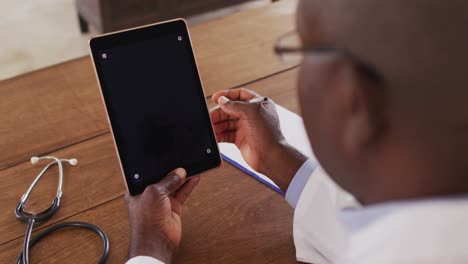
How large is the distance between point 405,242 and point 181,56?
513 mm

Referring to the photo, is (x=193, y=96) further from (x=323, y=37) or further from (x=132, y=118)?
(x=323, y=37)

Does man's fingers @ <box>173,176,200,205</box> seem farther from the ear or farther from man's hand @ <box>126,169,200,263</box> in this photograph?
the ear

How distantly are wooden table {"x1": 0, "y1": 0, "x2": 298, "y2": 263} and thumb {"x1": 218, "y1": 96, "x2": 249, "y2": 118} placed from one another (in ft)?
0.35

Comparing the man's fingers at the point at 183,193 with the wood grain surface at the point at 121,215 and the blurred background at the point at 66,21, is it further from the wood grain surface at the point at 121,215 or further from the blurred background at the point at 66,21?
the blurred background at the point at 66,21

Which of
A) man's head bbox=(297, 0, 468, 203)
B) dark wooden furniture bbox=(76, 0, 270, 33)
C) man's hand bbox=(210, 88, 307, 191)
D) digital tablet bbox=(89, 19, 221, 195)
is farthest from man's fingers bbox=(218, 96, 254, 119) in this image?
dark wooden furniture bbox=(76, 0, 270, 33)

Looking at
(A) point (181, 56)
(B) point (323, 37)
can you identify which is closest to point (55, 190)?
(A) point (181, 56)

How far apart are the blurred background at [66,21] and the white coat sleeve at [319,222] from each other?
200 centimetres

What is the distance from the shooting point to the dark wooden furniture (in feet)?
8.54

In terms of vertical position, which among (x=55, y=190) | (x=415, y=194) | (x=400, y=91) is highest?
(x=400, y=91)

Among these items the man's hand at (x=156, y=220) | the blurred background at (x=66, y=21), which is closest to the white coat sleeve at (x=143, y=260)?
the man's hand at (x=156, y=220)

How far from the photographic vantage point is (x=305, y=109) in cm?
57

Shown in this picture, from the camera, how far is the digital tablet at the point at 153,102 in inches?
32.6

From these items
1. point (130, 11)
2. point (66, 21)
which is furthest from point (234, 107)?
point (66, 21)

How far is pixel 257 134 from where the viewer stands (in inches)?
38.2
